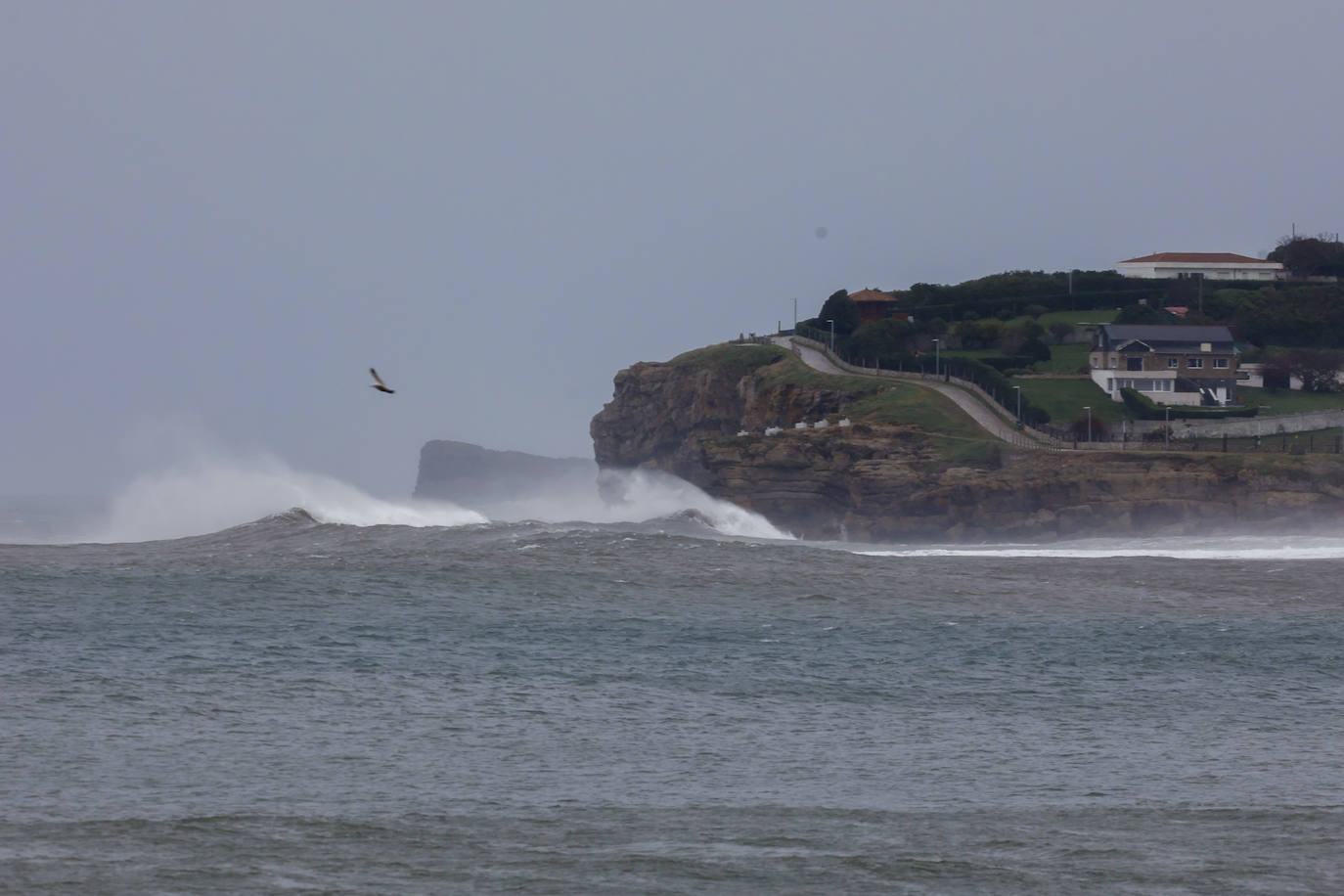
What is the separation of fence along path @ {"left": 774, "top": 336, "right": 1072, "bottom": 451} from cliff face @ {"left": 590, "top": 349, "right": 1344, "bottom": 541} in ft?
17.4

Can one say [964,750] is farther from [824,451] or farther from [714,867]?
[824,451]

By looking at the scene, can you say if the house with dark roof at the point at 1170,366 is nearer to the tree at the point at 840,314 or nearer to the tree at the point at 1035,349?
the tree at the point at 1035,349

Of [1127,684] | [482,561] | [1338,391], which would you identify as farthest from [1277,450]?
[1127,684]

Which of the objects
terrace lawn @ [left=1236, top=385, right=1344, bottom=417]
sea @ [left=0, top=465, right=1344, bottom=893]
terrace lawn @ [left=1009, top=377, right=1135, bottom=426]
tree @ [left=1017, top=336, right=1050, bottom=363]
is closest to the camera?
sea @ [left=0, top=465, right=1344, bottom=893]

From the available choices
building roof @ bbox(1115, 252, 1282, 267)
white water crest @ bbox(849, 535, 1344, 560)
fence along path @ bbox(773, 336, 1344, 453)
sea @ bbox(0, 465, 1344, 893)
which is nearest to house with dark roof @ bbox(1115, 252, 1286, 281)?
building roof @ bbox(1115, 252, 1282, 267)

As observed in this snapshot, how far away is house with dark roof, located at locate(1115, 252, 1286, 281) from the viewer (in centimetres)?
A: 16375

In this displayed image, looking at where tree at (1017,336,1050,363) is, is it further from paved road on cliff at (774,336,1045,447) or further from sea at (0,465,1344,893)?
sea at (0,465,1344,893)

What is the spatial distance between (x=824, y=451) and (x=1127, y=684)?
66839 millimetres

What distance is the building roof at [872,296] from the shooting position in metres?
151

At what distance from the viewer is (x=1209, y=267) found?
164500 mm

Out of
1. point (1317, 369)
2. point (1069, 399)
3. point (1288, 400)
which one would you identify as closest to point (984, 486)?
point (1069, 399)

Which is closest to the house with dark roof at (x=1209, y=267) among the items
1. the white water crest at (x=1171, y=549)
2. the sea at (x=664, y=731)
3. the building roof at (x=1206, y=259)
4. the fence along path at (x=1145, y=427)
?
the building roof at (x=1206, y=259)

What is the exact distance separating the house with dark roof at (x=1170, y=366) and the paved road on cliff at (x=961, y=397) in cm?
1186

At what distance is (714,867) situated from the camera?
20.8m
